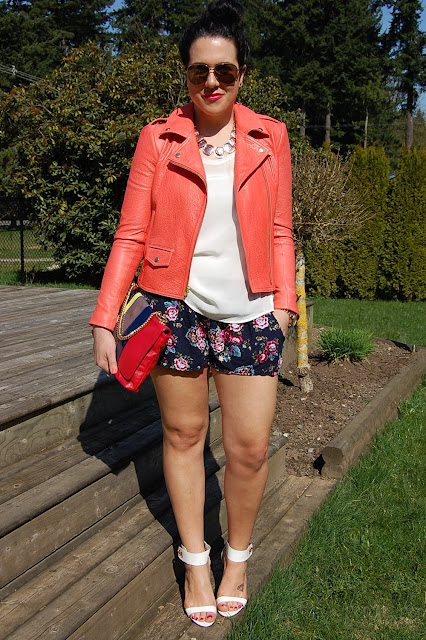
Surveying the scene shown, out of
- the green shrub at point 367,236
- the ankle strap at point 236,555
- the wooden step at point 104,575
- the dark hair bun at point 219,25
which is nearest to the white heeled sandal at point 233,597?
the ankle strap at point 236,555

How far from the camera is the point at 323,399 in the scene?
484 cm

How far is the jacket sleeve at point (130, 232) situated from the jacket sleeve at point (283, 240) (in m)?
0.43

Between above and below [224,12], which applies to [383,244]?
below

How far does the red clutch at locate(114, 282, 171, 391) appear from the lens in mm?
1852

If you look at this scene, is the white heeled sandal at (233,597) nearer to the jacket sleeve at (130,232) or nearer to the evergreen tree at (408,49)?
the jacket sleeve at (130,232)

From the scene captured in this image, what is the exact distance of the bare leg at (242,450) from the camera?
200 cm

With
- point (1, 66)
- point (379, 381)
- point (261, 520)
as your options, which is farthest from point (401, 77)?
point (261, 520)

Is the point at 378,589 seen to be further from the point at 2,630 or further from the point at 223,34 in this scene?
the point at 223,34

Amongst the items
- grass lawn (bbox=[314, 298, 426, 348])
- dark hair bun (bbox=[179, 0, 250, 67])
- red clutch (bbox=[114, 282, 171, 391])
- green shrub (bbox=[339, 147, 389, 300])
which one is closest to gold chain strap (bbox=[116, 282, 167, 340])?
red clutch (bbox=[114, 282, 171, 391])

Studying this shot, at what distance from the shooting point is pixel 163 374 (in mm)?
1973

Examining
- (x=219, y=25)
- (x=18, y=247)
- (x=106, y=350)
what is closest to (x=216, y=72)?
(x=219, y=25)

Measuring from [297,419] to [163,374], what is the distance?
8.72 ft

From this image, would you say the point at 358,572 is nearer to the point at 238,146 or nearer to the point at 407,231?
the point at 238,146

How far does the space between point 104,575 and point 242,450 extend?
2.05 ft
